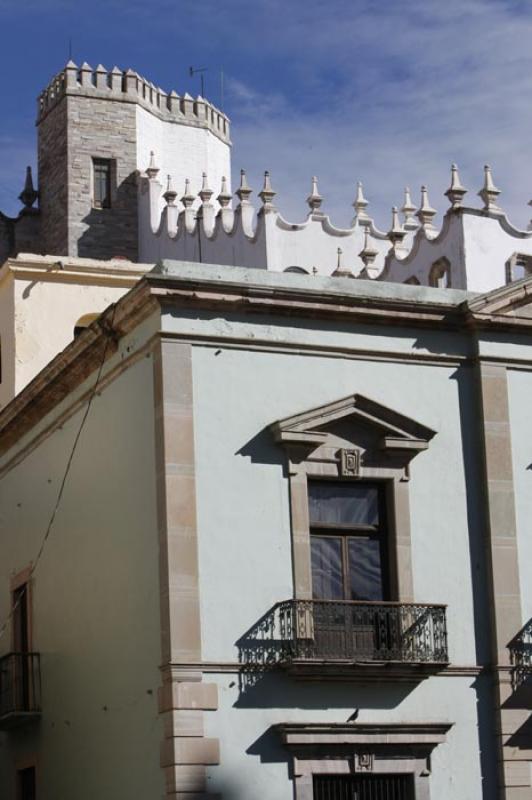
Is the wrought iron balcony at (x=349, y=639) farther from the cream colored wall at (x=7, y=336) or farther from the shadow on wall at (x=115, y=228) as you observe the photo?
the shadow on wall at (x=115, y=228)

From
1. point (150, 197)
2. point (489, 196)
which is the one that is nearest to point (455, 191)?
point (489, 196)

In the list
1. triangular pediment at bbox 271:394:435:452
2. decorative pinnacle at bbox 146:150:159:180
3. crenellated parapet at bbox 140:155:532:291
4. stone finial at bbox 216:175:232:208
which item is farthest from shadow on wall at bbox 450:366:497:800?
decorative pinnacle at bbox 146:150:159:180

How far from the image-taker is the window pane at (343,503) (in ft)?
67.2

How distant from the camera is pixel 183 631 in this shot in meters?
19.0

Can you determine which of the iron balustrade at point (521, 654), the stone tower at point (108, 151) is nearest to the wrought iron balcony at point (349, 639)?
the iron balustrade at point (521, 654)

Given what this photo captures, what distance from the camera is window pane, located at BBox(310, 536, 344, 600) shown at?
20203mm

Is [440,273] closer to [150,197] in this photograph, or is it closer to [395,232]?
[395,232]

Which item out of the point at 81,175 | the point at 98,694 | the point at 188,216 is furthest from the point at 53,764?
the point at 81,175

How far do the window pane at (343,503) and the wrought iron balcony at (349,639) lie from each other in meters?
1.15

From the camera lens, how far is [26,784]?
24406mm

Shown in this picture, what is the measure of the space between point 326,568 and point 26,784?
22.1 ft

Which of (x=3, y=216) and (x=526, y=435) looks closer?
(x=526, y=435)

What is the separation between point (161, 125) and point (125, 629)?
120ft

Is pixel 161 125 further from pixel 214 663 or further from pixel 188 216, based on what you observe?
pixel 214 663
